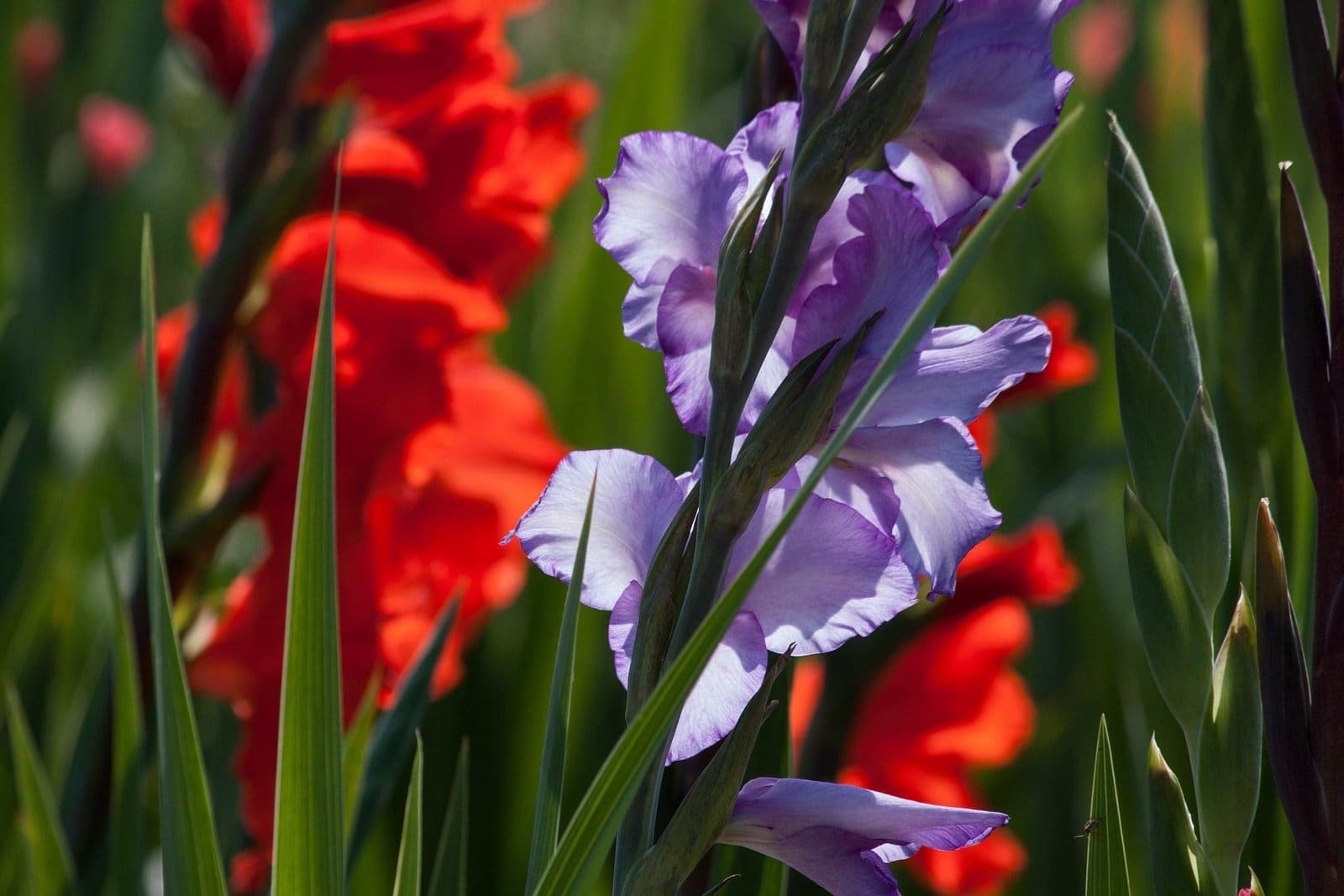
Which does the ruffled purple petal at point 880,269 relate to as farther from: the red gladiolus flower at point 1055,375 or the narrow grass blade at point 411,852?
the red gladiolus flower at point 1055,375

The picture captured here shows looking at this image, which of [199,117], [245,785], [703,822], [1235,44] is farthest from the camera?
[199,117]

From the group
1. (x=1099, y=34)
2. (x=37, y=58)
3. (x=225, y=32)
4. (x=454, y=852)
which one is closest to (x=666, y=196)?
(x=454, y=852)

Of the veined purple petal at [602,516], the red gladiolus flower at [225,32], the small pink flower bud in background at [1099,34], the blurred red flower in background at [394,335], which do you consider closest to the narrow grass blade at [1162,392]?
the veined purple petal at [602,516]

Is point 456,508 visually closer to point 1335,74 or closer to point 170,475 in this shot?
point 170,475

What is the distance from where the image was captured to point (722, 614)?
203mm

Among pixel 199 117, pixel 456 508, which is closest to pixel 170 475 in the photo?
pixel 456 508

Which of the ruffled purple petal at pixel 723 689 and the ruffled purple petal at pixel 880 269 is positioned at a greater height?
the ruffled purple petal at pixel 880 269

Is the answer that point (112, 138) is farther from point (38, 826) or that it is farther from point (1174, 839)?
point (1174, 839)

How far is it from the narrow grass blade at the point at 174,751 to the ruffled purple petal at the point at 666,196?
0.11 meters

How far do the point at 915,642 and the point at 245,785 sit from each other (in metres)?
0.35

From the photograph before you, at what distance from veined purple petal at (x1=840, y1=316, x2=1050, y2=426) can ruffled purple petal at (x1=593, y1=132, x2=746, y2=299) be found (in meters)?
0.04

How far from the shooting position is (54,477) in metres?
0.95

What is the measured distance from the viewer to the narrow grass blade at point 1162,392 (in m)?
0.27

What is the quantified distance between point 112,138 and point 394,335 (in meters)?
1.09
